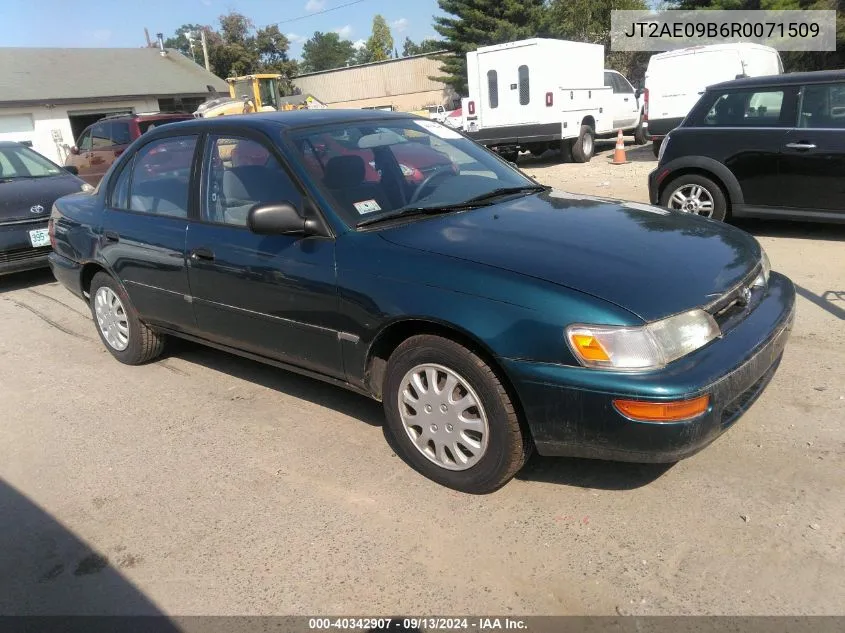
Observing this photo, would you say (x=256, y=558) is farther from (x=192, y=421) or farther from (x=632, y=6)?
(x=632, y=6)

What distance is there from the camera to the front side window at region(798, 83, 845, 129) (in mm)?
6570

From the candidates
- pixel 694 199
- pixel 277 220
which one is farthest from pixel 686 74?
pixel 277 220

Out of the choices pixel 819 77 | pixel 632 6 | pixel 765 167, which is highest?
pixel 632 6

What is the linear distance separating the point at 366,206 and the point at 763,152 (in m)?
5.01

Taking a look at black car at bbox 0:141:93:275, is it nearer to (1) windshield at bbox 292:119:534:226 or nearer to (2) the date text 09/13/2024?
(1) windshield at bbox 292:119:534:226

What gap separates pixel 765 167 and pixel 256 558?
20.3ft

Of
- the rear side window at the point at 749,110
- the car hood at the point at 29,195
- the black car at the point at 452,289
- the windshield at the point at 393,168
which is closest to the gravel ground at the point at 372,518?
the black car at the point at 452,289

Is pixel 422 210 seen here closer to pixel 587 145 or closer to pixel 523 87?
pixel 523 87

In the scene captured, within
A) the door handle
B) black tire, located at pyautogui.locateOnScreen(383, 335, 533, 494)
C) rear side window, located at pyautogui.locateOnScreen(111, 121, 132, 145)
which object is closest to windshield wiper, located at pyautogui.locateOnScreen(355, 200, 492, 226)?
→ black tire, located at pyautogui.locateOnScreen(383, 335, 533, 494)

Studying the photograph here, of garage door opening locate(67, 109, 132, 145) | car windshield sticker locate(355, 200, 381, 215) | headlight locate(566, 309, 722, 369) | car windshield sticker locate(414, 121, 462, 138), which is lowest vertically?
headlight locate(566, 309, 722, 369)

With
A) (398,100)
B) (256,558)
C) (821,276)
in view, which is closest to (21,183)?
(256,558)

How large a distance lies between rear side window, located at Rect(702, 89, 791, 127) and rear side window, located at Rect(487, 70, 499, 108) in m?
8.86

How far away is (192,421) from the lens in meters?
4.29

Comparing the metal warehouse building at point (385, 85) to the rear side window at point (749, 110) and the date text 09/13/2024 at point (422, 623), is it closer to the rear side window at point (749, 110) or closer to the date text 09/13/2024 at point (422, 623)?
the rear side window at point (749, 110)
